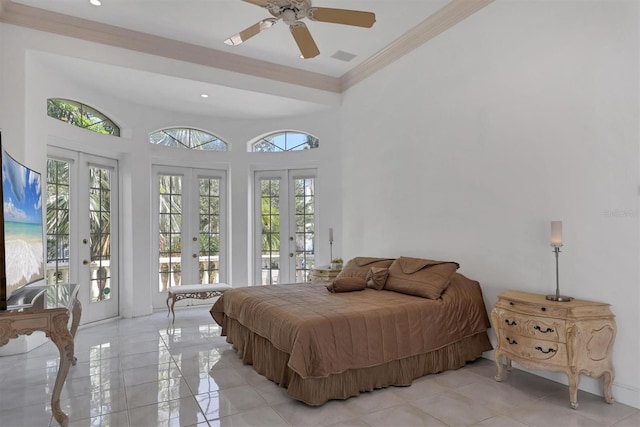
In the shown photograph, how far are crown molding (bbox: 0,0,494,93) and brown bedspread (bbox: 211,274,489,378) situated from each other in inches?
109

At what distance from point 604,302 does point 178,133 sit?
6006 millimetres

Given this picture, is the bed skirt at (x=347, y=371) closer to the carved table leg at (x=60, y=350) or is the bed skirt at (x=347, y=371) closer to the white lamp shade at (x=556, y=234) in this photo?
the white lamp shade at (x=556, y=234)

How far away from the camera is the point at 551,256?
3.13 m

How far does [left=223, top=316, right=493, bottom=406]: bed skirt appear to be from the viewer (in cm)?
269

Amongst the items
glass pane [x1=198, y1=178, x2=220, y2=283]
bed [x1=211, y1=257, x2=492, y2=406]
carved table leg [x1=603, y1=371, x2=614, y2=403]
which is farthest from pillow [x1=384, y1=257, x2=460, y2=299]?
glass pane [x1=198, y1=178, x2=220, y2=283]

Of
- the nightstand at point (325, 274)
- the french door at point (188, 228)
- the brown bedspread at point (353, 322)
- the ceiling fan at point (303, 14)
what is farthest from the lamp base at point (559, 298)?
the french door at point (188, 228)

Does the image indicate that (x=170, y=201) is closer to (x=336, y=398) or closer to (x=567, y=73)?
(x=336, y=398)

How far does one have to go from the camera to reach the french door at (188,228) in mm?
A: 6102

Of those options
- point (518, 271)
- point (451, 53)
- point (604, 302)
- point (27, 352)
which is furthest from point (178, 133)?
point (604, 302)

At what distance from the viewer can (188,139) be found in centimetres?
639

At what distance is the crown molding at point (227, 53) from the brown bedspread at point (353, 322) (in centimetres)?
276

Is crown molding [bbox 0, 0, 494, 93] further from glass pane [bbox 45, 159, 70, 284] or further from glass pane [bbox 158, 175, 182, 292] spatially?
glass pane [bbox 158, 175, 182, 292]

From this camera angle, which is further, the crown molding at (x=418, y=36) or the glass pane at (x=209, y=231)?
the glass pane at (x=209, y=231)

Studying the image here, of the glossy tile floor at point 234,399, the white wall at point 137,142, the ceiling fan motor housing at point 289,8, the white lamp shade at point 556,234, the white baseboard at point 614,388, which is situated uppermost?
the ceiling fan motor housing at point 289,8
